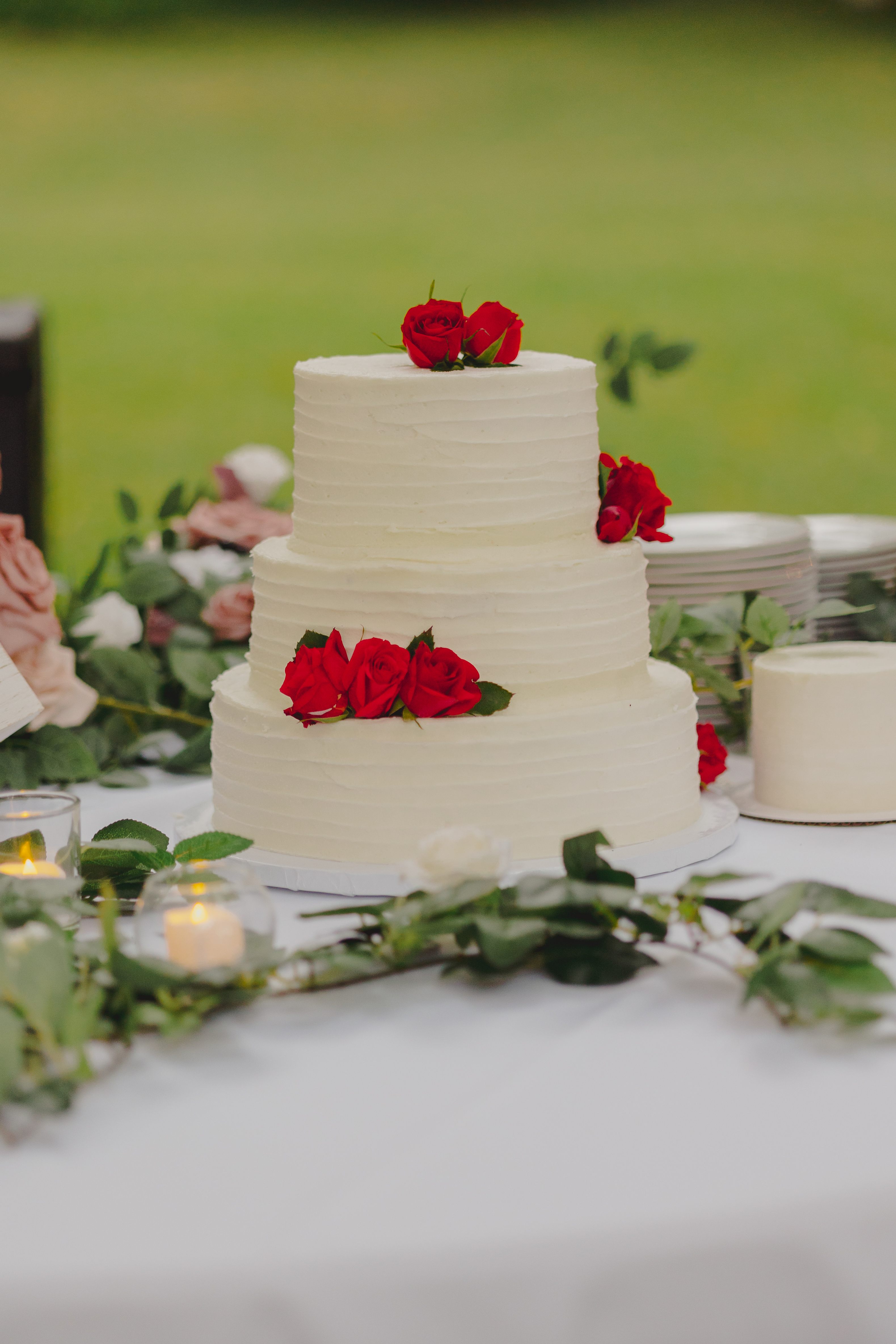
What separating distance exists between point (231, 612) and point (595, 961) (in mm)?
1310

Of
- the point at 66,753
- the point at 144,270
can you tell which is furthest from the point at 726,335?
the point at 66,753

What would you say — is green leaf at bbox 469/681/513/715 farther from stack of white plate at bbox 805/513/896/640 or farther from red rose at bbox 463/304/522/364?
stack of white plate at bbox 805/513/896/640

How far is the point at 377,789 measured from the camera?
5.27 feet

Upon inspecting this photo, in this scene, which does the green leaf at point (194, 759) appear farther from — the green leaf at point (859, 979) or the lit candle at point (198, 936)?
the green leaf at point (859, 979)

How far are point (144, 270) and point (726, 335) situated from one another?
375 cm

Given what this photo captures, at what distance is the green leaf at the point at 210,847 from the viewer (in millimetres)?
1479

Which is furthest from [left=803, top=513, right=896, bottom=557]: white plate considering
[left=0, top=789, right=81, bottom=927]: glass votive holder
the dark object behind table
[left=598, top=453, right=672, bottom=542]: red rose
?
the dark object behind table

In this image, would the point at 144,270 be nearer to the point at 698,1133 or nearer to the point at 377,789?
the point at 377,789

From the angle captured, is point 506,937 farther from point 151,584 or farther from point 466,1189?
point 151,584

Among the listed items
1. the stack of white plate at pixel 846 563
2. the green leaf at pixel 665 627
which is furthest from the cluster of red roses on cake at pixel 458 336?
the stack of white plate at pixel 846 563

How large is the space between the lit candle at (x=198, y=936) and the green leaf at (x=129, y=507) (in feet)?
5.38

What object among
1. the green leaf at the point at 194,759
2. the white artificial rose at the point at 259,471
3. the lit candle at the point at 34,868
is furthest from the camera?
the white artificial rose at the point at 259,471

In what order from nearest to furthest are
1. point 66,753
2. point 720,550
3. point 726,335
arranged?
1. point 66,753
2. point 720,550
3. point 726,335

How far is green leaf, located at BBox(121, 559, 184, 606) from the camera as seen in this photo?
8.04ft
